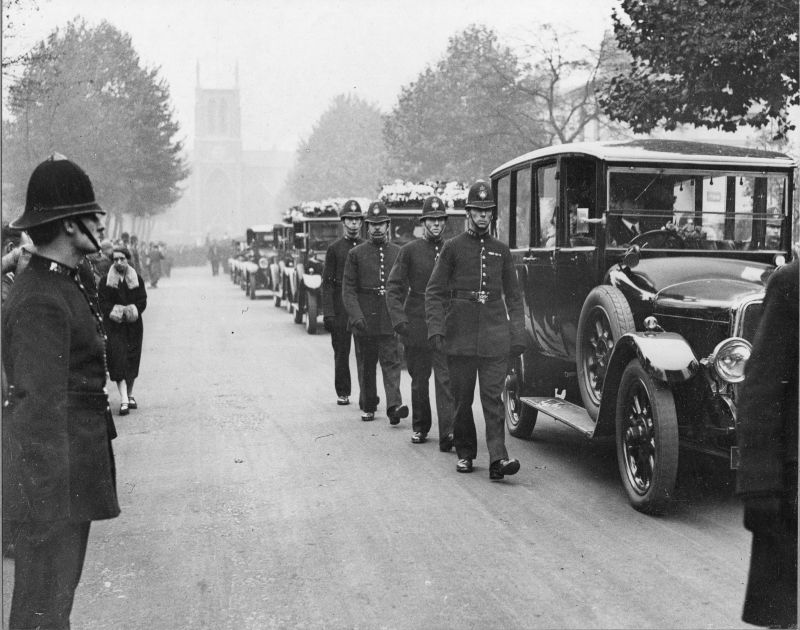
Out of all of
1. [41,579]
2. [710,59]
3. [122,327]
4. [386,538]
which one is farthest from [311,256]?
[41,579]

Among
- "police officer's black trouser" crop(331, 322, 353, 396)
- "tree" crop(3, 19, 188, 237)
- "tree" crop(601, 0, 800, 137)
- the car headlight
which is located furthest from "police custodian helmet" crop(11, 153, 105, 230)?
"police officer's black trouser" crop(331, 322, 353, 396)

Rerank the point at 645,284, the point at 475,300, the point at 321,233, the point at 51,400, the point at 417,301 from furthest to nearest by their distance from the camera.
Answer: the point at 321,233 → the point at 417,301 → the point at 475,300 → the point at 645,284 → the point at 51,400

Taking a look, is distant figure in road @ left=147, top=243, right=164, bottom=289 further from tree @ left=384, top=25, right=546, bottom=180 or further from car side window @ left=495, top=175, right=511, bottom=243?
car side window @ left=495, top=175, right=511, bottom=243

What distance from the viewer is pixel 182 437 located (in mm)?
8500

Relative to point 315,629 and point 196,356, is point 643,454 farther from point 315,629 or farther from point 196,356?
point 196,356

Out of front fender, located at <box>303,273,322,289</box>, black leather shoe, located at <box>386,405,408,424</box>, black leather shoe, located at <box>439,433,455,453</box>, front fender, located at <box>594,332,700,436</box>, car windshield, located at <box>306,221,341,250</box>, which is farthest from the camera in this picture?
car windshield, located at <box>306,221,341,250</box>

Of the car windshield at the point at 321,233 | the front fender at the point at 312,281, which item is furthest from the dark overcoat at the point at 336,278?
the car windshield at the point at 321,233

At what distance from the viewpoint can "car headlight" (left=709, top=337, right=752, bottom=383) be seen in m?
5.36

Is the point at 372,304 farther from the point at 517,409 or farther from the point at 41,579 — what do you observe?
the point at 41,579

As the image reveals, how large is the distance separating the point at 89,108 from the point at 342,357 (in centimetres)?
351

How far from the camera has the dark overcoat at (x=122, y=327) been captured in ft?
30.4

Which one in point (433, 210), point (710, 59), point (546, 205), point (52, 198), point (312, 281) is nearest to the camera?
point (52, 198)

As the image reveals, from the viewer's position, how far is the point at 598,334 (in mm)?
6484

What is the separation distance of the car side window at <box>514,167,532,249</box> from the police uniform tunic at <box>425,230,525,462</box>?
0.89 meters
